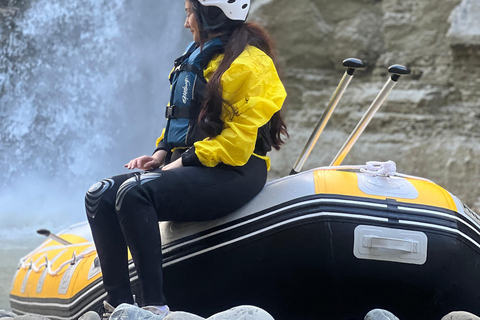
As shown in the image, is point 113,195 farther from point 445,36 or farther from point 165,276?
point 445,36

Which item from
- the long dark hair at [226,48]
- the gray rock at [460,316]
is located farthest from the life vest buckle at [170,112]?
the gray rock at [460,316]

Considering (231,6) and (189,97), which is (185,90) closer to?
(189,97)

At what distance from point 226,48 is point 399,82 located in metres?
3.84

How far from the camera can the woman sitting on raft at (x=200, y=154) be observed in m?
1.93

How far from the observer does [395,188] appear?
83.8 inches

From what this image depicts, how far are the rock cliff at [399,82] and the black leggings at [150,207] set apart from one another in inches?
143

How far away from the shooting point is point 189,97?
7.00 ft

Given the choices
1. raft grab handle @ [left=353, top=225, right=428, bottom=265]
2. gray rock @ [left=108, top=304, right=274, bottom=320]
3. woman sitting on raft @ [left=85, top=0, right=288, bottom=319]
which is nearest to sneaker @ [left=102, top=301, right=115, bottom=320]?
woman sitting on raft @ [left=85, top=0, right=288, bottom=319]

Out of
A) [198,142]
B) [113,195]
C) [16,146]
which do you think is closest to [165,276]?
[113,195]

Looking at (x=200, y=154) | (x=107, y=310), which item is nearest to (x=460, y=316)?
(x=200, y=154)

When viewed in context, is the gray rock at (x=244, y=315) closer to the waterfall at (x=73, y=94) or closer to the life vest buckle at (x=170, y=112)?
the life vest buckle at (x=170, y=112)

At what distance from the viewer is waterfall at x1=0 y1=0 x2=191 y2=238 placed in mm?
6266

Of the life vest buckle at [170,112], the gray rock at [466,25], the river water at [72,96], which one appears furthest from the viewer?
the river water at [72,96]

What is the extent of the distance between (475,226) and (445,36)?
3.79 meters
